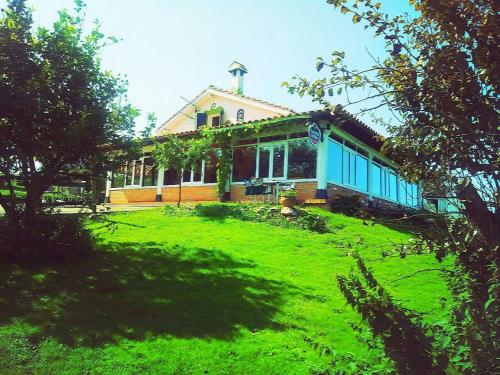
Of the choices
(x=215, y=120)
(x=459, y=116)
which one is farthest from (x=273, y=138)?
(x=459, y=116)

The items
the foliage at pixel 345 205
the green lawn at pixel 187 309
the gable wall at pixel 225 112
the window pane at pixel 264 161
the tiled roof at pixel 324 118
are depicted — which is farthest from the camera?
the gable wall at pixel 225 112

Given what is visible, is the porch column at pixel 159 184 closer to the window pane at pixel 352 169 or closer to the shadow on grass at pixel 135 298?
the window pane at pixel 352 169

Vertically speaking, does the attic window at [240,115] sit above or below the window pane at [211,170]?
above

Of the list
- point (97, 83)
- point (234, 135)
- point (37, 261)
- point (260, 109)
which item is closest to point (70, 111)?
point (97, 83)

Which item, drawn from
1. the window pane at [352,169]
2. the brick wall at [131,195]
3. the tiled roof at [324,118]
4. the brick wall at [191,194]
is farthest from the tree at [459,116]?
the brick wall at [131,195]

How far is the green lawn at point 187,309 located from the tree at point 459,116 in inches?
25.7

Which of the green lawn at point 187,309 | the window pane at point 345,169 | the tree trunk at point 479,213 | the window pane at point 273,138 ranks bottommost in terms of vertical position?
the green lawn at point 187,309

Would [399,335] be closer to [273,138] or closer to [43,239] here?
[43,239]

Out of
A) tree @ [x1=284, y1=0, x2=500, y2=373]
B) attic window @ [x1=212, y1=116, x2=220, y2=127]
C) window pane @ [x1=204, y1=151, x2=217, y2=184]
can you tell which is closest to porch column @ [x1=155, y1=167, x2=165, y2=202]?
window pane @ [x1=204, y1=151, x2=217, y2=184]

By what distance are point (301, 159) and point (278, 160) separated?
115 centimetres

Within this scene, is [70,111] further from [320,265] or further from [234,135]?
[234,135]

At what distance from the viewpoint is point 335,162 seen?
56.8ft

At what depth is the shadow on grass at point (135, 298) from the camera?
4.86 m

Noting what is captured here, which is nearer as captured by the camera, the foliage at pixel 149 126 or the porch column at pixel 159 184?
the foliage at pixel 149 126
